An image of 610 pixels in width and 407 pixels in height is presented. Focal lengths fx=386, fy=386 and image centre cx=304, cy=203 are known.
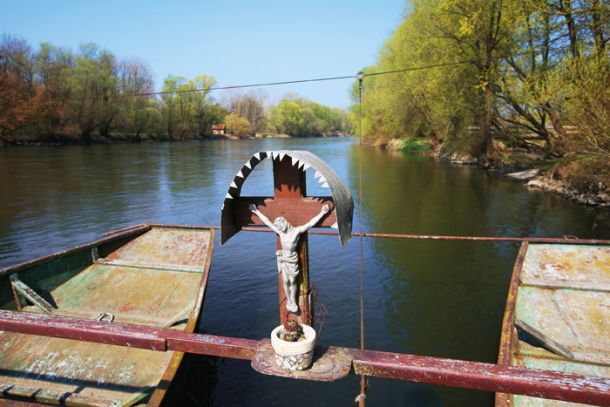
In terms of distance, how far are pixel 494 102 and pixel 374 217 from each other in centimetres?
1929

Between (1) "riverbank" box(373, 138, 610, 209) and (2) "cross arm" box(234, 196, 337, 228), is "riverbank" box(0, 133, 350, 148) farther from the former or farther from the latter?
(2) "cross arm" box(234, 196, 337, 228)

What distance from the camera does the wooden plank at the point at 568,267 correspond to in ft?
26.4

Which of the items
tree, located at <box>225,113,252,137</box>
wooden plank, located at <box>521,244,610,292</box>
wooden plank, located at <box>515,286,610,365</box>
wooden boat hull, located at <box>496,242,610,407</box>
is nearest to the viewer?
wooden boat hull, located at <box>496,242,610,407</box>

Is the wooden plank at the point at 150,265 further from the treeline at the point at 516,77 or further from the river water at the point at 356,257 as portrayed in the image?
the treeline at the point at 516,77

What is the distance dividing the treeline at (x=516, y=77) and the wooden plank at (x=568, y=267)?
11629 mm

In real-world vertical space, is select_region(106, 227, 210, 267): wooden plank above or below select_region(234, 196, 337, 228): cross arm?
below

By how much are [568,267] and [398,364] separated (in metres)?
7.89

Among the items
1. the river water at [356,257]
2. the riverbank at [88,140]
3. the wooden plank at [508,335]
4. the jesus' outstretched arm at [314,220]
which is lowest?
the river water at [356,257]

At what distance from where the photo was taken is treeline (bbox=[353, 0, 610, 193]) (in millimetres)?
20203

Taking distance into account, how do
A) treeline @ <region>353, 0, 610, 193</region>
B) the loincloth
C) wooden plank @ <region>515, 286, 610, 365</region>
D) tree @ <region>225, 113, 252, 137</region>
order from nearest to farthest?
the loincloth → wooden plank @ <region>515, 286, 610, 365</region> → treeline @ <region>353, 0, 610, 193</region> → tree @ <region>225, 113, 252, 137</region>

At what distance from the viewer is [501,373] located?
2367 mm

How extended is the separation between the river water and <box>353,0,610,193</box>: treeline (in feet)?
13.7

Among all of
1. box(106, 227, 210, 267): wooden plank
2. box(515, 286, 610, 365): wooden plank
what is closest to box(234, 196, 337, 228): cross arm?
box(515, 286, 610, 365): wooden plank

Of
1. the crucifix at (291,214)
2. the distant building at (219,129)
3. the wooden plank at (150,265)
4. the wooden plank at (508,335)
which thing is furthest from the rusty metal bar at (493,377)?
the distant building at (219,129)
